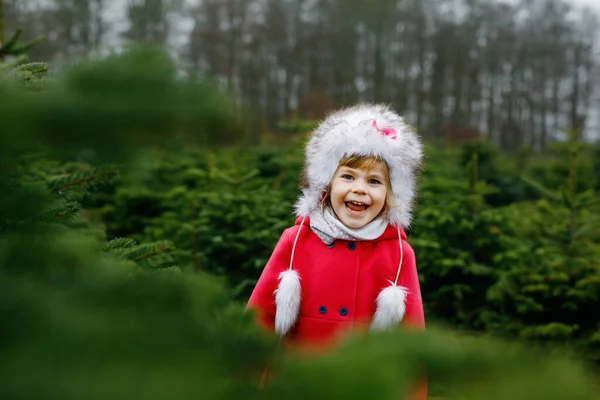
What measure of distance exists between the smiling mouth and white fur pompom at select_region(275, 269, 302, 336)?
1.10 feet

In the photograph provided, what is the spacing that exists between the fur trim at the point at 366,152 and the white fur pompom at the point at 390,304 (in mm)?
312

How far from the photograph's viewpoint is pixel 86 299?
1.65ft

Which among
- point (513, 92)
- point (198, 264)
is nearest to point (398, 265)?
point (198, 264)

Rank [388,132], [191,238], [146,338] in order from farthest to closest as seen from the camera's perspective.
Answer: [191,238] → [388,132] → [146,338]

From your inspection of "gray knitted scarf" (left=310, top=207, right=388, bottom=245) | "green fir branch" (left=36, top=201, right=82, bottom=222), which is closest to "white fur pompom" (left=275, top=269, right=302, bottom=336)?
"gray knitted scarf" (left=310, top=207, right=388, bottom=245)

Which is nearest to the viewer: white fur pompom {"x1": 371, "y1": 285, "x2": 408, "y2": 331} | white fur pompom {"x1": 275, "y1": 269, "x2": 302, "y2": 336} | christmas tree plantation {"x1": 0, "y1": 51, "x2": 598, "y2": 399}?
christmas tree plantation {"x1": 0, "y1": 51, "x2": 598, "y2": 399}

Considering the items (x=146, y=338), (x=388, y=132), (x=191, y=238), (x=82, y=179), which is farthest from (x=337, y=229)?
(x=191, y=238)

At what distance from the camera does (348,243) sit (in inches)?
96.1

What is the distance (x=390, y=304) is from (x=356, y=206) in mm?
400

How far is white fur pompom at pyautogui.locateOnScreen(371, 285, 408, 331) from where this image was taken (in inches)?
86.4

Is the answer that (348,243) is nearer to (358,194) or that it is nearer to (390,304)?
(358,194)

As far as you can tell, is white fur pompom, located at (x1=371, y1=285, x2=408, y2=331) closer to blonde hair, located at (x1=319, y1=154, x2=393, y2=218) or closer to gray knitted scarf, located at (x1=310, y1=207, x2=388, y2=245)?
gray knitted scarf, located at (x1=310, y1=207, x2=388, y2=245)

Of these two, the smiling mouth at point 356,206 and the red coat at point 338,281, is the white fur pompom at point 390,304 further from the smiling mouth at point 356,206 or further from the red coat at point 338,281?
the smiling mouth at point 356,206

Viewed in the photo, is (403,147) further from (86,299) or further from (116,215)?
(116,215)
